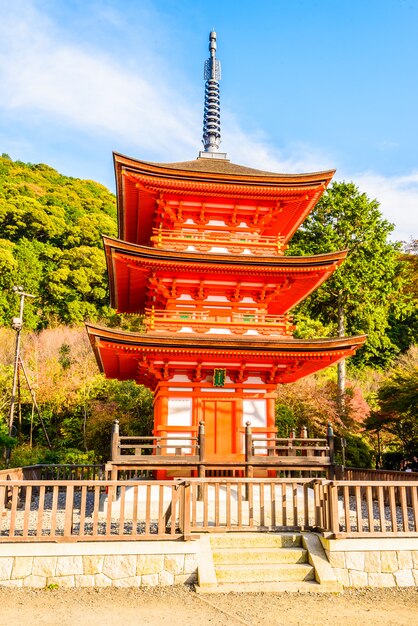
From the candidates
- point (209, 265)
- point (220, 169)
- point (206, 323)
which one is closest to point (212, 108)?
point (220, 169)

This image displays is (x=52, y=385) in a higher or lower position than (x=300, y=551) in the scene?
higher

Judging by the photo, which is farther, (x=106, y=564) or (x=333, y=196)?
(x=333, y=196)

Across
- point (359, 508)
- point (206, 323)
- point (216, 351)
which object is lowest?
point (359, 508)

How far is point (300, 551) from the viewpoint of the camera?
848 cm

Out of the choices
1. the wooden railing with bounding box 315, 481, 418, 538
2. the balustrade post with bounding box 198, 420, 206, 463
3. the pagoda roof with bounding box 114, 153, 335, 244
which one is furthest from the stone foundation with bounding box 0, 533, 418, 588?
the pagoda roof with bounding box 114, 153, 335, 244

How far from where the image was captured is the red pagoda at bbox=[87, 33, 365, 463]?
48.3 ft

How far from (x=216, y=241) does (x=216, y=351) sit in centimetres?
403

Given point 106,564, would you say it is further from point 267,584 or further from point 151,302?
point 151,302

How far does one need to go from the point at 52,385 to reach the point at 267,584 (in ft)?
84.4

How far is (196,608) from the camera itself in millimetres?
7004

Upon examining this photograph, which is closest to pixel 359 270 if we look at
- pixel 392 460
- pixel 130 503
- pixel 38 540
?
pixel 392 460

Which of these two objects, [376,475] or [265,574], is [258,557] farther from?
[376,475]

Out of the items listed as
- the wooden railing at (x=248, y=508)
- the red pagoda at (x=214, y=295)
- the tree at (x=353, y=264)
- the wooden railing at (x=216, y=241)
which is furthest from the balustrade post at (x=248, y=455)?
the tree at (x=353, y=264)

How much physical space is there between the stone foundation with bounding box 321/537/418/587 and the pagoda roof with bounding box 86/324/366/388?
272 inches
